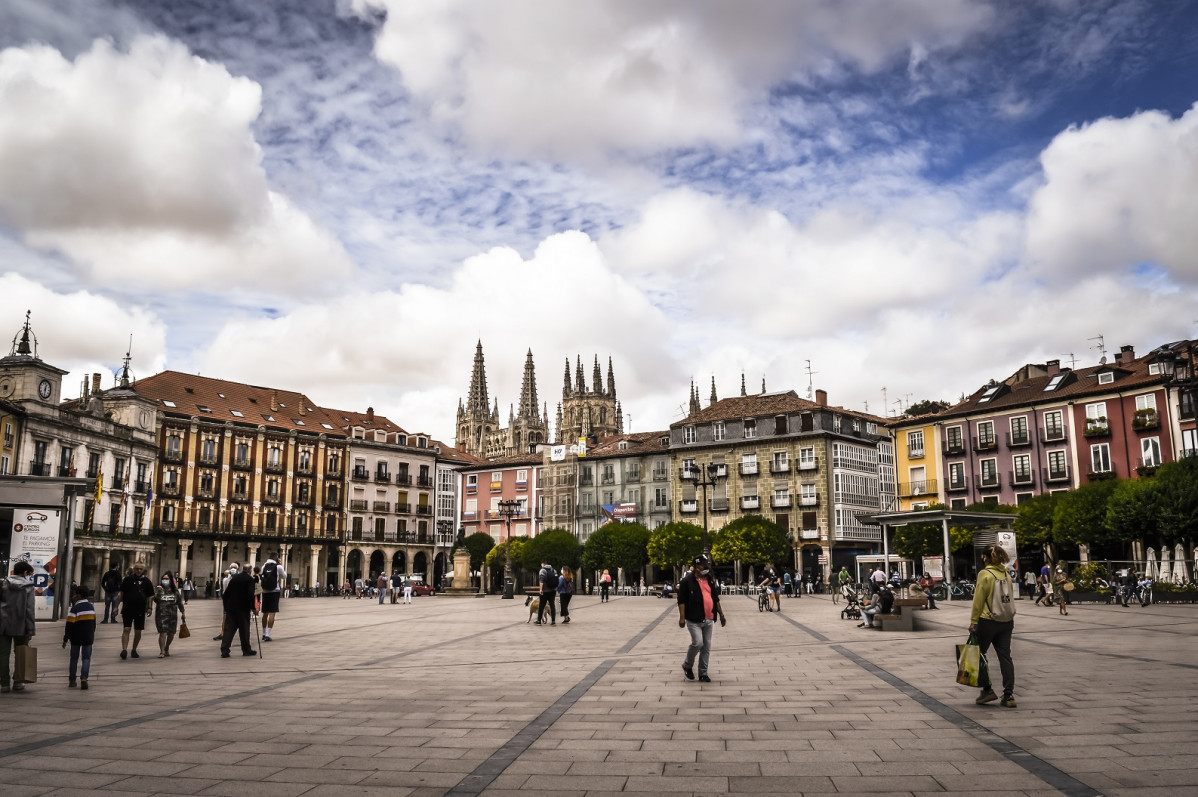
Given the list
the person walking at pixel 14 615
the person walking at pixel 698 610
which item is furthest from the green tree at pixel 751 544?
the person walking at pixel 14 615

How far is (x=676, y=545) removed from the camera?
216ft

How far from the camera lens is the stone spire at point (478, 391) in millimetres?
187250

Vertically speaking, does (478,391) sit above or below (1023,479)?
above

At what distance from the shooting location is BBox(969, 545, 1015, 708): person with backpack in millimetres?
10000

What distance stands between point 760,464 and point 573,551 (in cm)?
1702

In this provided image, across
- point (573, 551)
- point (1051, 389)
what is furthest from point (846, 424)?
point (573, 551)

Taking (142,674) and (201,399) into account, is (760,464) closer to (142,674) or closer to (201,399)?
(201,399)

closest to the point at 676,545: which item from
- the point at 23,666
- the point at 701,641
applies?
the point at 701,641

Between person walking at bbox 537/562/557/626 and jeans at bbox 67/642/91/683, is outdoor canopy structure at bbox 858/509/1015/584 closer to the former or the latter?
person walking at bbox 537/562/557/626

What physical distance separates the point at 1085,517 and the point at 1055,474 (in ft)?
35.3

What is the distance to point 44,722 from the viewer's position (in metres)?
9.36

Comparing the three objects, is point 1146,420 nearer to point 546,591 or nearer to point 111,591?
point 546,591

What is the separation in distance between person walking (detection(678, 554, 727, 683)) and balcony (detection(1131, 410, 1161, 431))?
50.1 meters

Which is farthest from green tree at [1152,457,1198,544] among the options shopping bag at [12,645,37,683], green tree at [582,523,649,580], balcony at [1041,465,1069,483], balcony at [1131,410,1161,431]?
shopping bag at [12,645,37,683]
